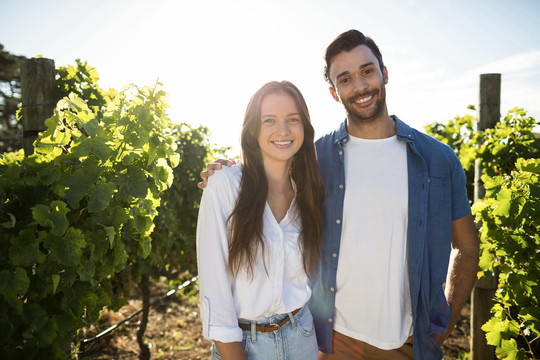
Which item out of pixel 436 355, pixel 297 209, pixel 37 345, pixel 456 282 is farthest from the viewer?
pixel 456 282

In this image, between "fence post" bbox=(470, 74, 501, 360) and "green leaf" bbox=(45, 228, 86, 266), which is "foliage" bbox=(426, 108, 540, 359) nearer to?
"fence post" bbox=(470, 74, 501, 360)

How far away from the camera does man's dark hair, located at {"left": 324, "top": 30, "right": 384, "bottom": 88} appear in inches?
92.3

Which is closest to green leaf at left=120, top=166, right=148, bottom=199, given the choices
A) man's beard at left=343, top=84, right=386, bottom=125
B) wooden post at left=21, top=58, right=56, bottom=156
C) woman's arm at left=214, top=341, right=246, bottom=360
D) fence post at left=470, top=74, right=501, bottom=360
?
woman's arm at left=214, top=341, right=246, bottom=360

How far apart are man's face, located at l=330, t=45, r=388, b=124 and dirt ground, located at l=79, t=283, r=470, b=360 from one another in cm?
328

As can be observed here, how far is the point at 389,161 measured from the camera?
2.21 meters

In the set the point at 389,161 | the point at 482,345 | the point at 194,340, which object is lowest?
the point at 194,340

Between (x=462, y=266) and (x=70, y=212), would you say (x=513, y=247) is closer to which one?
(x=462, y=266)

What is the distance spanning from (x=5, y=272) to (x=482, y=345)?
392cm

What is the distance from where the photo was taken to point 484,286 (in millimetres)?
3648

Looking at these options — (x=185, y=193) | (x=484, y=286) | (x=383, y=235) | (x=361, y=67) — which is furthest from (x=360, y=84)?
(x=185, y=193)

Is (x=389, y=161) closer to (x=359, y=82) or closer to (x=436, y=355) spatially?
(x=359, y=82)

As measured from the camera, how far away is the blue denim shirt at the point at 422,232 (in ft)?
6.86

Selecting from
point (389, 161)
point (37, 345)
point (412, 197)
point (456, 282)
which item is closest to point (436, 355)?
point (456, 282)

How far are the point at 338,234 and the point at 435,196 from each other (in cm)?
60
